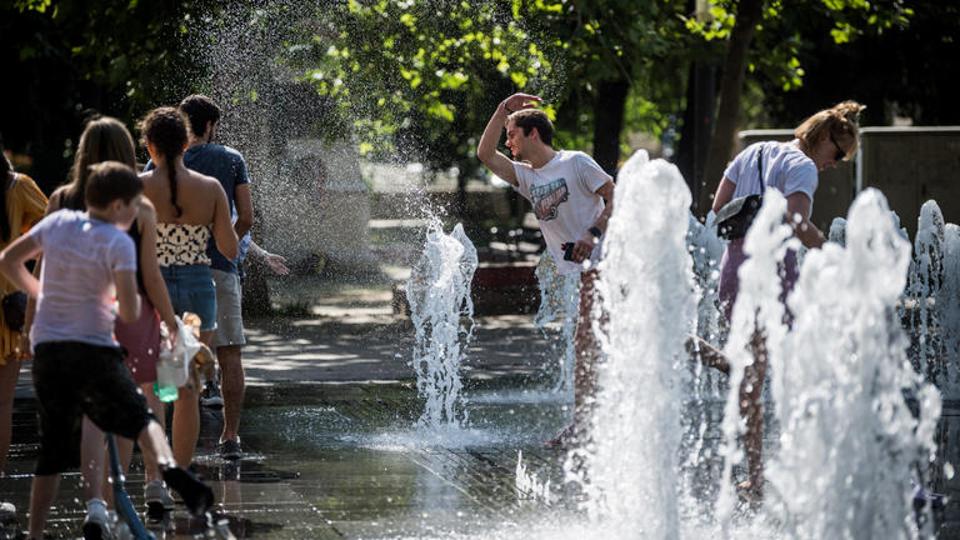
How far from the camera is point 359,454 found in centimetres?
823

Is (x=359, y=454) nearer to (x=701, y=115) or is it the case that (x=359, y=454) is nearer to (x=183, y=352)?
(x=183, y=352)

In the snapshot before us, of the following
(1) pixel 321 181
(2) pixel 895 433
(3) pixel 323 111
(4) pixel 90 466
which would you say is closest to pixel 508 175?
(4) pixel 90 466

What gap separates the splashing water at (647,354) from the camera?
240 inches

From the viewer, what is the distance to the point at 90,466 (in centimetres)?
600

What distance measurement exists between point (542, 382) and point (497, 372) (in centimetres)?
74

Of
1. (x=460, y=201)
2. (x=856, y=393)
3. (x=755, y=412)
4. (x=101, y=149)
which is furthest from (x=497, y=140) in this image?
(x=460, y=201)

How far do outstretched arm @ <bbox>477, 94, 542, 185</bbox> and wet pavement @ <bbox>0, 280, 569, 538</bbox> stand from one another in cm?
142

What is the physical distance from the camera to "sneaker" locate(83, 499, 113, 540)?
588 cm

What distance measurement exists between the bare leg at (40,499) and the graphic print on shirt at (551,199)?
10.1 feet

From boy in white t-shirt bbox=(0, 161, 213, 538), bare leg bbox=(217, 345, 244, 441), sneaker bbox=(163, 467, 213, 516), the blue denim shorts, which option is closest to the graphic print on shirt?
bare leg bbox=(217, 345, 244, 441)

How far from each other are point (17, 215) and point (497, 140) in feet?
8.67

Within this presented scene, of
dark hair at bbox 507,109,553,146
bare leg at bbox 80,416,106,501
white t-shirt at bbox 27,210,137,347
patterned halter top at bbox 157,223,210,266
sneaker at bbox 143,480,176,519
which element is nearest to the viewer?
white t-shirt at bbox 27,210,137,347

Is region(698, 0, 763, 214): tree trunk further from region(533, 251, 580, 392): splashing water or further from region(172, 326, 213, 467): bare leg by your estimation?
region(172, 326, 213, 467): bare leg

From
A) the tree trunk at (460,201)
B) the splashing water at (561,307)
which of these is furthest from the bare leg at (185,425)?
the tree trunk at (460,201)
